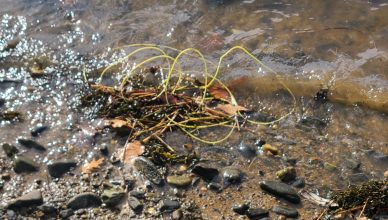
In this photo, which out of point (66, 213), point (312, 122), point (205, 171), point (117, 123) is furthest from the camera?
point (312, 122)

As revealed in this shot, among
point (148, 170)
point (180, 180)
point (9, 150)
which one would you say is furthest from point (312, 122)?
point (9, 150)

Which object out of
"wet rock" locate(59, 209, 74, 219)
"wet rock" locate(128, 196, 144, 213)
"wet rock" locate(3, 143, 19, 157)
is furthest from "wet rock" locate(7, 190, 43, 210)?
"wet rock" locate(128, 196, 144, 213)

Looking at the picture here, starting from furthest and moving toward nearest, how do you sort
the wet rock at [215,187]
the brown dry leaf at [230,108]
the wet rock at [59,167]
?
the brown dry leaf at [230,108], the wet rock at [59,167], the wet rock at [215,187]

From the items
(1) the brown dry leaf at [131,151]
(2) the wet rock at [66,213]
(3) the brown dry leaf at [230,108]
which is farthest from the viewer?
(3) the brown dry leaf at [230,108]

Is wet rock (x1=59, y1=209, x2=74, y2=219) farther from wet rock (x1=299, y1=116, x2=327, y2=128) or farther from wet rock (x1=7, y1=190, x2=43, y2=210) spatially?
wet rock (x1=299, y1=116, x2=327, y2=128)

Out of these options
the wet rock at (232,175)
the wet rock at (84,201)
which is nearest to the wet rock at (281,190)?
the wet rock at (232,175)

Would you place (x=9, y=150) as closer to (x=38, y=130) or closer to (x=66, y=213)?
(x=38, y=130)

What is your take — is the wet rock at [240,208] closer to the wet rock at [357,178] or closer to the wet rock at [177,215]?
the wet rock at [177,215]

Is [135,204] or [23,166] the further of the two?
[23,166]
